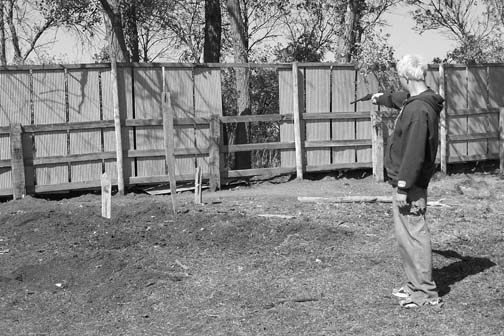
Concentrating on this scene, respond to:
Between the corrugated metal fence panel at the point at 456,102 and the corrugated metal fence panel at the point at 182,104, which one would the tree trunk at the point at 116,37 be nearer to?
the corrugated metal fence panel at the point at 182,104

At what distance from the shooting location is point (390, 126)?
12883 mm

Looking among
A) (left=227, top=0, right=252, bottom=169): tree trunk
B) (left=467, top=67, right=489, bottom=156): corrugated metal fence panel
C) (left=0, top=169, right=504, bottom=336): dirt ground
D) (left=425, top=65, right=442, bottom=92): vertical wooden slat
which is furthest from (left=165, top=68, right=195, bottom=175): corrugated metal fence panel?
(left=467, top=67, right=489, bottom=156): corrugated metal fence panel

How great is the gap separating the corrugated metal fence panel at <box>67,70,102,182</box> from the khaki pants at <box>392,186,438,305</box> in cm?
691

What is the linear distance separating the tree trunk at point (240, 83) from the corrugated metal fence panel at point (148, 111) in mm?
2476

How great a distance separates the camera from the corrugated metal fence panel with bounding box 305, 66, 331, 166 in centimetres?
1245

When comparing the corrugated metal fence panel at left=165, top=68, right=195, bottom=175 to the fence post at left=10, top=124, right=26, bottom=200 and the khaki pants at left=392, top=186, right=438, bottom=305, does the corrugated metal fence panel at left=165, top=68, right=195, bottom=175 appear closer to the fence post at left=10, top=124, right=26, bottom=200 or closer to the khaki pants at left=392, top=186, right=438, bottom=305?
the fence post at left=10, top=124, right=26, bottom=200

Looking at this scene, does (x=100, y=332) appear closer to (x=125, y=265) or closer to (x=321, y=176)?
(x=125, y=265)

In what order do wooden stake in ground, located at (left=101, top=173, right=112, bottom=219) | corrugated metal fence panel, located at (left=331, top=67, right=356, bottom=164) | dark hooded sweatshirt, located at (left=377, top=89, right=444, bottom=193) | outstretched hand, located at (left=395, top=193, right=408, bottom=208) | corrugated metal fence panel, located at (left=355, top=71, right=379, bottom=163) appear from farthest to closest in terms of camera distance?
corrugated metal fence panel, located at (left=355, top=71, right=379, bottom=163), corrugated metal fence panel, located at (left=331, top=67, right=356, bottom=164), wooden stake in ground, located at (left=101, top=173, right=112, bottom=219), outstretched hand, located at (left=395, top=193, right=408, bottom=208), dark hooded sweatshirt, located at (left=377, top=89, right=444, bottom=193)

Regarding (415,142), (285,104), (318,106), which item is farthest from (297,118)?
(415,142)

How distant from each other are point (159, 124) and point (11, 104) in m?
2.35

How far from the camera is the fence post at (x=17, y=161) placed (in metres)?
10.6

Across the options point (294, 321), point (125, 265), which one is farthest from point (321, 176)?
point (294, 321)

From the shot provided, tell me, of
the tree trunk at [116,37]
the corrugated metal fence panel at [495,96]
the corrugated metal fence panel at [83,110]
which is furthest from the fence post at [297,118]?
the corrugated metal fence panel at [495,96]

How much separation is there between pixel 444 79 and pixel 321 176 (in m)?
3.19
